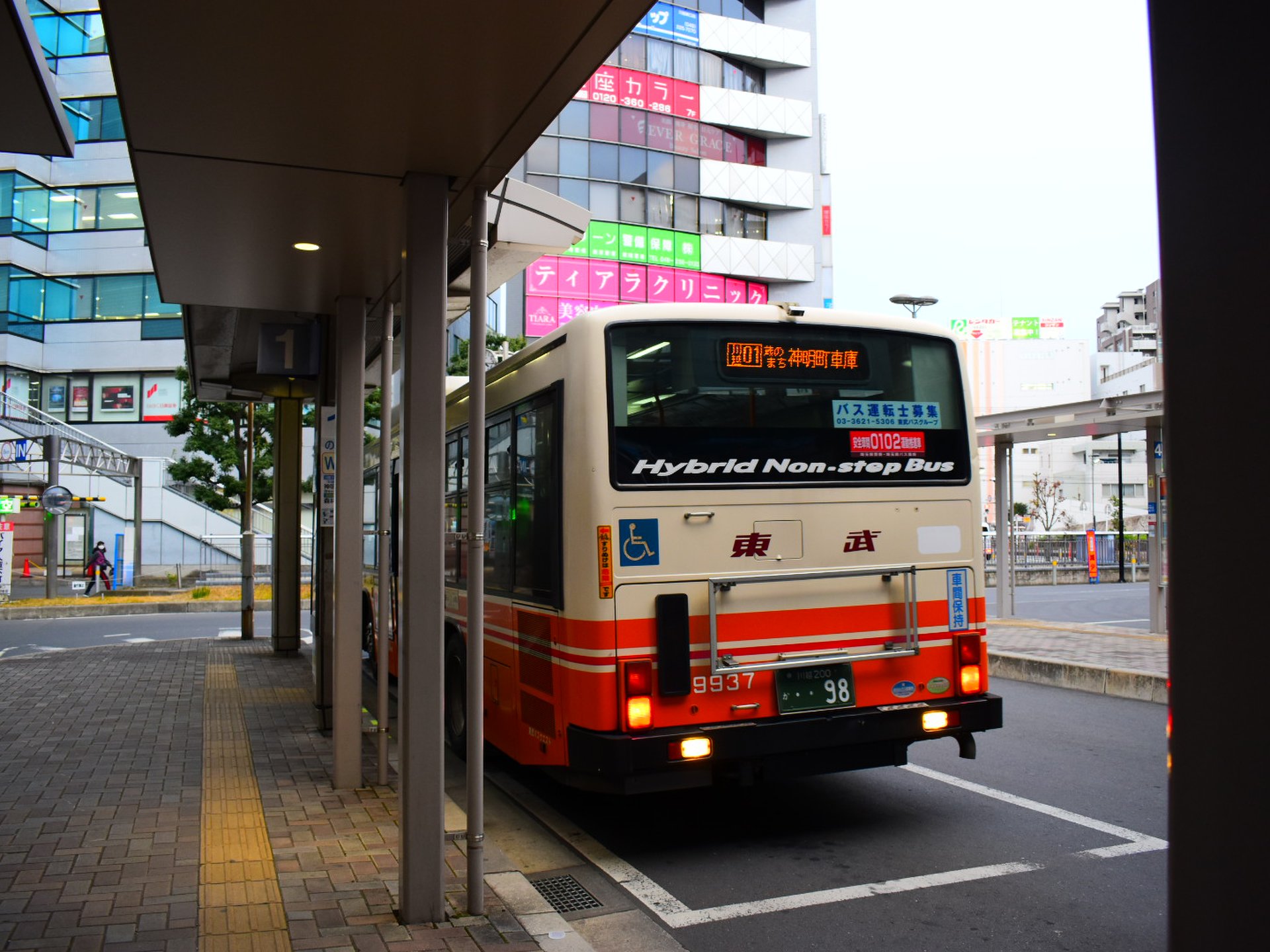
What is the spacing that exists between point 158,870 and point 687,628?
2904 mm

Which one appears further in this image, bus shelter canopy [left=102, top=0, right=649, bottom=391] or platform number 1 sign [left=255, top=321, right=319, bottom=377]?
platform number 1 sign [left=255, top=321, right=319, bottom=377]

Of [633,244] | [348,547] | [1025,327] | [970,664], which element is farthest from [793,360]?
[1025,327]

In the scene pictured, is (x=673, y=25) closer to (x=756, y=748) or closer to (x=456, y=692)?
(x=456, y=692)

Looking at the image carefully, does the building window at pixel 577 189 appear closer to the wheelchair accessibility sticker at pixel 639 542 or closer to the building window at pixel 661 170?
the building window at pixel 661 170

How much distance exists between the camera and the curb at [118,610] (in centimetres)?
2267

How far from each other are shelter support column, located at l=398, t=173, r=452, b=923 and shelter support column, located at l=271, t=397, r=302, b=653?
10105mm

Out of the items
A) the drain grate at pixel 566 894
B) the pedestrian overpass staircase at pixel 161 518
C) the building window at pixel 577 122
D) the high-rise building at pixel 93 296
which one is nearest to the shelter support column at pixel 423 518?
the drain grate at pixel 566 894

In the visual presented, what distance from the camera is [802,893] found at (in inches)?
199

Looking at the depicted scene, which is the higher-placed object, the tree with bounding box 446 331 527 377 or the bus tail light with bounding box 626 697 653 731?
the tree with bounding box 446 331 527 377

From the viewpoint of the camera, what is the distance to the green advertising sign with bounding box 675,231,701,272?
138 ft

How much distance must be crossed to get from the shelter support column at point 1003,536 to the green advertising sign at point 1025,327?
113336 millimetres

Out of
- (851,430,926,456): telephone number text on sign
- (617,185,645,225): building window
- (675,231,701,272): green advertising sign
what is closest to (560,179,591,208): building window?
(617,185,645,225): building window

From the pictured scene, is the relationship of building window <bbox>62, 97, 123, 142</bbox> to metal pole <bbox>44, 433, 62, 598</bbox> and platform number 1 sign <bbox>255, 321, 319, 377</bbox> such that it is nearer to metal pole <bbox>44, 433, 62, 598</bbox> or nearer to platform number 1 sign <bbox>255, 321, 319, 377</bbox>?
metal pole <bbox>44, 433, 62, 598</bbox>

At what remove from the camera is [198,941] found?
4141mm
